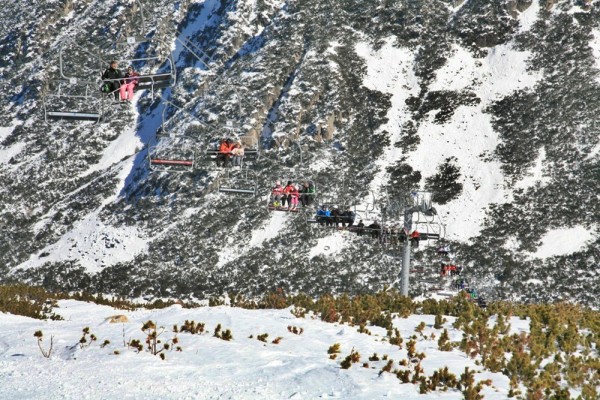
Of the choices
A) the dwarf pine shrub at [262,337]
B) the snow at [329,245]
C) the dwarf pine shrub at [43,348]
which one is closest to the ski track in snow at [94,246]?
the snow at [329,245]

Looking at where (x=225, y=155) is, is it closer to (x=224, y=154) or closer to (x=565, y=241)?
(x=224, y=154)

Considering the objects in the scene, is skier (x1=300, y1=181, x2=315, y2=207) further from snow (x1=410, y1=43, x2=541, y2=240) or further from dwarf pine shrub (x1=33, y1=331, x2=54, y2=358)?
snow (x1=410, y1=43, x2=541, y2=240)

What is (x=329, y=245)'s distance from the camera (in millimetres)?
61875

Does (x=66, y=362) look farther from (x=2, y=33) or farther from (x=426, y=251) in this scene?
(x=2, y=33)

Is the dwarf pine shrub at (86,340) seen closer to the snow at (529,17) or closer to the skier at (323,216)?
the skier at (323,216)

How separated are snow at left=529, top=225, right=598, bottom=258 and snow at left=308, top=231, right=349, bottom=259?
17.5m

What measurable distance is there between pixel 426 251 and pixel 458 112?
24.5 m

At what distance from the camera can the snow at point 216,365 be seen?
36.8 feet

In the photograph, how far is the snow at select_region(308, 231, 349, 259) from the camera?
60.7 m

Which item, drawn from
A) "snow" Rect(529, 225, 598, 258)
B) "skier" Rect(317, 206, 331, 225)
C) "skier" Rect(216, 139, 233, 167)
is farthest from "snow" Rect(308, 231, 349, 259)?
"skier" Rect(216, 139, 233, 167)

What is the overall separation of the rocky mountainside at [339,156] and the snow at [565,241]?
20cm

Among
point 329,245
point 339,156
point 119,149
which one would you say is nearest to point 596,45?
point 339,156

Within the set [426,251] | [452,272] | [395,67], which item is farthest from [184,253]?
[395,67]

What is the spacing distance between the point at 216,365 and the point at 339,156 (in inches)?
2482
